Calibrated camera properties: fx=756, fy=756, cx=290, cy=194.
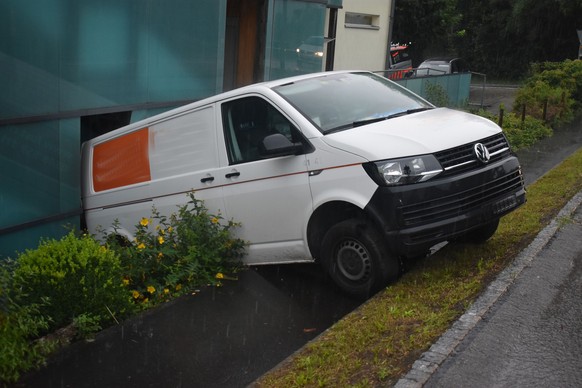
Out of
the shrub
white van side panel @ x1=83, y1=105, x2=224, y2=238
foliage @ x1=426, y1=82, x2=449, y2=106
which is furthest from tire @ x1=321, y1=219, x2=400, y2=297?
foliage @ x1=426, y1=82, x2=449, y2=106

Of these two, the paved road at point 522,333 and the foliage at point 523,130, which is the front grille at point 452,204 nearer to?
the paved road at point 522,333

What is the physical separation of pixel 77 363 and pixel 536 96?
16865 mm

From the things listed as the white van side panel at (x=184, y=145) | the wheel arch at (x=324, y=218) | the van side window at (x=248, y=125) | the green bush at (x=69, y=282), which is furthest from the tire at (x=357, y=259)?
the green bush at (x=69, y=282)

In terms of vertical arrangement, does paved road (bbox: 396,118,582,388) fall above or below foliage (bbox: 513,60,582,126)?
below

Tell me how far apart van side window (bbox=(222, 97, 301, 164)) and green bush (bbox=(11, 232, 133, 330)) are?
1612mm

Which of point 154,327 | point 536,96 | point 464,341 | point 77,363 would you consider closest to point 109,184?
point 154,327

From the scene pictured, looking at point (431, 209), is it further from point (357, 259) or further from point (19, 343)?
point (19, 343)

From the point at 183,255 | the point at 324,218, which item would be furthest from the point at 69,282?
the point at 324,218

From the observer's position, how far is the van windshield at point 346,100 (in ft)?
21.5

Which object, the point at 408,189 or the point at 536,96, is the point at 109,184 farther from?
the point at 536,96

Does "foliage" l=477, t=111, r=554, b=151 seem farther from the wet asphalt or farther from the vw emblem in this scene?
the vw emblem

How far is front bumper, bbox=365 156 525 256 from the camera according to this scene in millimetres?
5719

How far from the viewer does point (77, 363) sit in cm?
524

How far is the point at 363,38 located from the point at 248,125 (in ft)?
52.6
